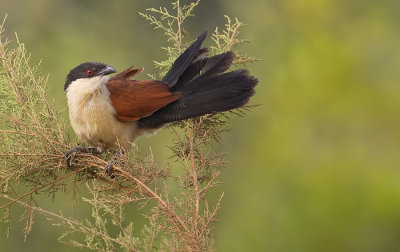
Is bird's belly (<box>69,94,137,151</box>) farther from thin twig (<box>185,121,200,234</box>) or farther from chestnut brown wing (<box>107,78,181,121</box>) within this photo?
thin twig (<box>185,121,200,234</box>)

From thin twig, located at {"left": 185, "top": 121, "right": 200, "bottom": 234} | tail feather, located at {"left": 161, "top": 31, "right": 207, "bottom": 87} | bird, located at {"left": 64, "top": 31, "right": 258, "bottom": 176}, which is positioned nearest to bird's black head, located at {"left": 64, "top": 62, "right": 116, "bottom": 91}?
bird, located at {"left": 64, "top": 31, "right": 258, "bottom": 176}

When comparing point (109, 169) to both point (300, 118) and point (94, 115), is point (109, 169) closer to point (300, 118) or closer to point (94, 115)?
point (94, 115)

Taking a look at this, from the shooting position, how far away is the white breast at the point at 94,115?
290 centimetres

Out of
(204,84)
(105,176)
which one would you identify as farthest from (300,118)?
(105,176)

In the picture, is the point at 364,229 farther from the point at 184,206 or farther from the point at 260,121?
the point at 184,206

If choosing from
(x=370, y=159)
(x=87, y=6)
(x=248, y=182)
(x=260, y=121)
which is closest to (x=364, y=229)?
(x=370, y=159)

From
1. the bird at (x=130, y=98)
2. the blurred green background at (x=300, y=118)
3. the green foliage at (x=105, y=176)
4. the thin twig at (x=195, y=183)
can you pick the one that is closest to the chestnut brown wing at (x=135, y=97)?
the bird at (x=130, y=98)

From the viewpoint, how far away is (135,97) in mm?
2928

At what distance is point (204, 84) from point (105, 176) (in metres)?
0.50

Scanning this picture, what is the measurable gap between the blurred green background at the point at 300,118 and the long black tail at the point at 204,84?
3191 millimetres

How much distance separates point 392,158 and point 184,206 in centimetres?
698

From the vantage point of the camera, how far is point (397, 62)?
439 inches

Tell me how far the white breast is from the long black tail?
0.27 meters

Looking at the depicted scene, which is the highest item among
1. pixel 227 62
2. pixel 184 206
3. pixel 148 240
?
pixel 227 62
